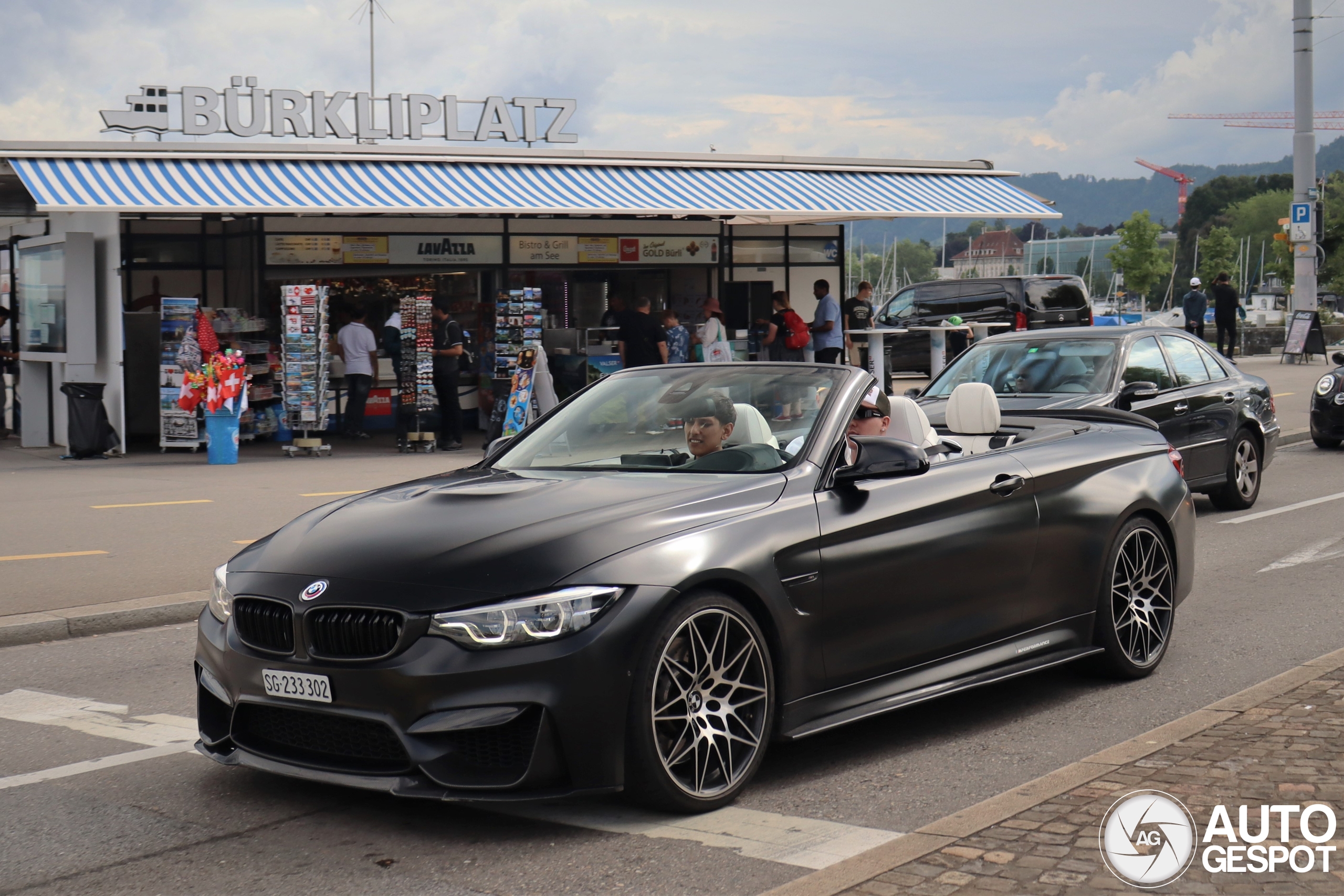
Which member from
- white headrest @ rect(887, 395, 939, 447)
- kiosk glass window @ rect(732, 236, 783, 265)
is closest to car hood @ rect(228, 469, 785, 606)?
white headrest @ rect(887, 395, 939, 447)

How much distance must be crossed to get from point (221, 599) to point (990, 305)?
78.7 ft

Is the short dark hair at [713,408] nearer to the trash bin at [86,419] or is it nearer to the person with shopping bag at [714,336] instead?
the trash bin at [86,419]

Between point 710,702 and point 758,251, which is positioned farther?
point 758,251

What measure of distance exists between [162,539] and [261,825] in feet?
22.5

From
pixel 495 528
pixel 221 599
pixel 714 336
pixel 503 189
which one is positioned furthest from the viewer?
pixel 714 336

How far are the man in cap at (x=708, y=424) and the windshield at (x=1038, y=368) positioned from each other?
19.9 ft

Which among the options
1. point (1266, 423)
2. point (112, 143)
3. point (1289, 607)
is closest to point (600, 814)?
point (1289, 607)

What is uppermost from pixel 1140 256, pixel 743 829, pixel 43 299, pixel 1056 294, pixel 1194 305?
pixel 1140 256

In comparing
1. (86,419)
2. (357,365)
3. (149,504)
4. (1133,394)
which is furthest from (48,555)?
(357,365)

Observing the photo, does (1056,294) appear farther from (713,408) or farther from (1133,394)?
(713,408)

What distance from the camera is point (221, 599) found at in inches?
193

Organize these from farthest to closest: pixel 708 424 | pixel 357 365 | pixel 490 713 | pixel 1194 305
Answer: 1. pixel 1194 305
2. pixel 357 365
3. pixel 708 424
4. pixel 490 713

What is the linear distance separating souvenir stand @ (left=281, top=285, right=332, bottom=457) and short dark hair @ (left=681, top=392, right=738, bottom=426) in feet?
44.2

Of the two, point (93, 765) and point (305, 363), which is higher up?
point (305, 363)
